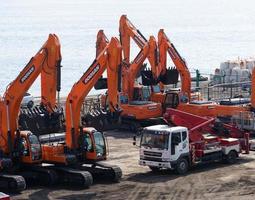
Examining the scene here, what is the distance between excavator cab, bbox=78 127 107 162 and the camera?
27531 mm

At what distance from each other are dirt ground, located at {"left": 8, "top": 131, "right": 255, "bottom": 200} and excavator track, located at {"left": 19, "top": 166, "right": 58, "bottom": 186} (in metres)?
0.31

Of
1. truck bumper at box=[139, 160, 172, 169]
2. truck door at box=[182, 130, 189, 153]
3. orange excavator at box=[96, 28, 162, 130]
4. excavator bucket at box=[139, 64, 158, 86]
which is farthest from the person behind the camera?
excavator bucket at box=[139, 64, 158, 86]

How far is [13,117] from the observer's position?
27328mm

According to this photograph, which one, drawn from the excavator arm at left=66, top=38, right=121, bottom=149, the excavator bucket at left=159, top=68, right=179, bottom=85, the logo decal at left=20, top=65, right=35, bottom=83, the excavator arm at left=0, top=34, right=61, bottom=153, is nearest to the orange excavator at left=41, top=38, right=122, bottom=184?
the excavator arm at left=66, top=38, right=121, bottom=149

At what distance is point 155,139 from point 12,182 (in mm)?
5715

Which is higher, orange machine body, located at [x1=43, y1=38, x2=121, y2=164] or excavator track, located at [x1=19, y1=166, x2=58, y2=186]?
orange machine body, located at [x1=43, y1=38, x2=121, y2=164]

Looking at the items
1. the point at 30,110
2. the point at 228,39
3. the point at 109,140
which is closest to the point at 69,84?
the point at 109,140

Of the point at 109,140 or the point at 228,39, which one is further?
the point at 228,39

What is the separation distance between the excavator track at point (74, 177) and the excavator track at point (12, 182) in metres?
1.64

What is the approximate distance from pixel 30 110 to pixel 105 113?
3043 mm

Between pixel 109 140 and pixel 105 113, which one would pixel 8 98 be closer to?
pixel 105 113

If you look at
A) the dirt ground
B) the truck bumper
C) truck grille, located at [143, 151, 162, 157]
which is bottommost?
the dirt ground

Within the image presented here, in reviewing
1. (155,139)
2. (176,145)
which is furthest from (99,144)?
(176,145)

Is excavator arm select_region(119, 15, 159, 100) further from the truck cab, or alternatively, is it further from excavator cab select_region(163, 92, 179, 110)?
the truck cab
